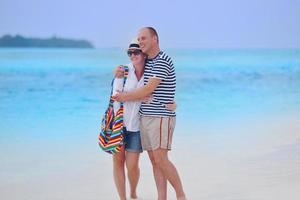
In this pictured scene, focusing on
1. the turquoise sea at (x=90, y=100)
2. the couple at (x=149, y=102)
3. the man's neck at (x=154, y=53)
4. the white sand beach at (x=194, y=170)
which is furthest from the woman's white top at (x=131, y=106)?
the turquoise sea at (x=90, y=100)

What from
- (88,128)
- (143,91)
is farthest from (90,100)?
(143,91)

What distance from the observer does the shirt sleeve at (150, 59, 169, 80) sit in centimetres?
306

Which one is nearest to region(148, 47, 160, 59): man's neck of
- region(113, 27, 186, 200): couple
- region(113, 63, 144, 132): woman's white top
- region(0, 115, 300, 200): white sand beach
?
region(113, 27, 186, 200): couple

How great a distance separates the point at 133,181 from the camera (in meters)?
3.45

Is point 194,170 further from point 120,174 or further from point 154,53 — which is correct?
point 154,53

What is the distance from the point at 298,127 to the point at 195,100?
3.11 metres

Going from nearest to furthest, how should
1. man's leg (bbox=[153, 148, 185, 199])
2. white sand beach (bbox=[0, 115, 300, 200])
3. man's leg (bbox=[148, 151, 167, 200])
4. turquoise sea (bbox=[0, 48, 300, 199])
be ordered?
man's leg (bbox=[153, 148, 185, 199])
man's leg (bbox=[148, 151, 167, 200])
white sand beach (bbox=[0, 115, 300, 200])
turquoise sea (bbox=[0, 48, 300, 199])

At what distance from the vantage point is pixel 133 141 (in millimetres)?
3219

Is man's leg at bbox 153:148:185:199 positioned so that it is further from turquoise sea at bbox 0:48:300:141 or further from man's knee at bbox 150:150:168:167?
turquoise sea at bbox 0:48:300:141

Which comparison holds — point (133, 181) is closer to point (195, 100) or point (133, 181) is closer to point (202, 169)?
point (202, 169)

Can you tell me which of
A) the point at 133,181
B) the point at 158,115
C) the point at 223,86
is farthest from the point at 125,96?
the point at 223,86

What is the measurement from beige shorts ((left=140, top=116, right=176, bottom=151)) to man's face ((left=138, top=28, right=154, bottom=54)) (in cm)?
33

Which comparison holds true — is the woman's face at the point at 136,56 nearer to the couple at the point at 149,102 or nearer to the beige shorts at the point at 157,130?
the couple at the point at 149,102

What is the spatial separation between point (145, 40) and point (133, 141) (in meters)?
0.51
